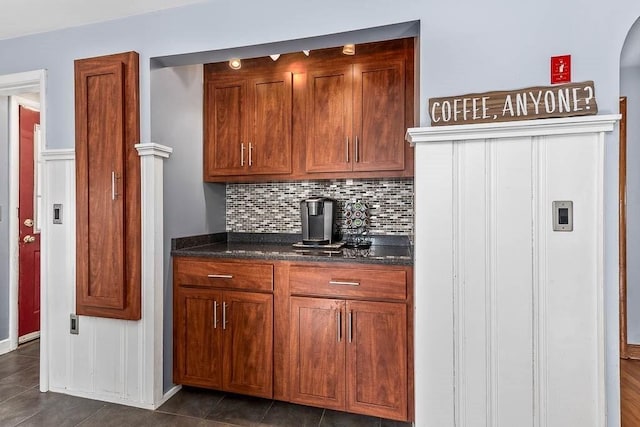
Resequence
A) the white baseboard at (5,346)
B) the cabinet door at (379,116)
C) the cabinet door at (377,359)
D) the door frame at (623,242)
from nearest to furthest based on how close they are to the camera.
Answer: the cabinet door at (377,359)
the cabinet door at (379,116)
the door frame at (623,242)
the white baseboard at (5,346)

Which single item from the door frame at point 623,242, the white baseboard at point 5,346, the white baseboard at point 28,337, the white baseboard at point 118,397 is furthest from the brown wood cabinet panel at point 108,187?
the door frame at point 623,242

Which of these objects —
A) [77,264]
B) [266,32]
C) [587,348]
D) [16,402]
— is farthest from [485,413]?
[16,402]

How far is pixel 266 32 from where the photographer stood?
6.26ft

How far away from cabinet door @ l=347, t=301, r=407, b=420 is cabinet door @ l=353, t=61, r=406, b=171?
3.10 ft

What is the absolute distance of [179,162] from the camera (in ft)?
7.91

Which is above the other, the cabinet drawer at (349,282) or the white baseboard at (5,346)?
the cabinet drawer at (349,282)

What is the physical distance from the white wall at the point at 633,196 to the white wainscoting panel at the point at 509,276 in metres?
1.91

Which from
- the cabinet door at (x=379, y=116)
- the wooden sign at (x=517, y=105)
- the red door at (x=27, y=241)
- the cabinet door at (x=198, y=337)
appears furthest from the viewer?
the red door at (x=27, y=241)

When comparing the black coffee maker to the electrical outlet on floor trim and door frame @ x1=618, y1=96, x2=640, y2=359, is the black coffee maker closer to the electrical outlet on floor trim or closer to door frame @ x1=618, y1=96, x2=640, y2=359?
the electrical outlet on floor trim

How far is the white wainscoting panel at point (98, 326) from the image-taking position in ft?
6.95

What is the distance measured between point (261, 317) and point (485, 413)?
1252 mm

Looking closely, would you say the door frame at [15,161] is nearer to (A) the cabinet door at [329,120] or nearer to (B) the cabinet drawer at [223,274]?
(B) the cabinet drawer at [223,274]

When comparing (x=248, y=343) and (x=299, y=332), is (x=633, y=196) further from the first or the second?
(x=248, y=343)

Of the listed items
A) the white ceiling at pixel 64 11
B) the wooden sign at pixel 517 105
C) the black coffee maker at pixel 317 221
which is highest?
the white ceiling at pixel 64 11
